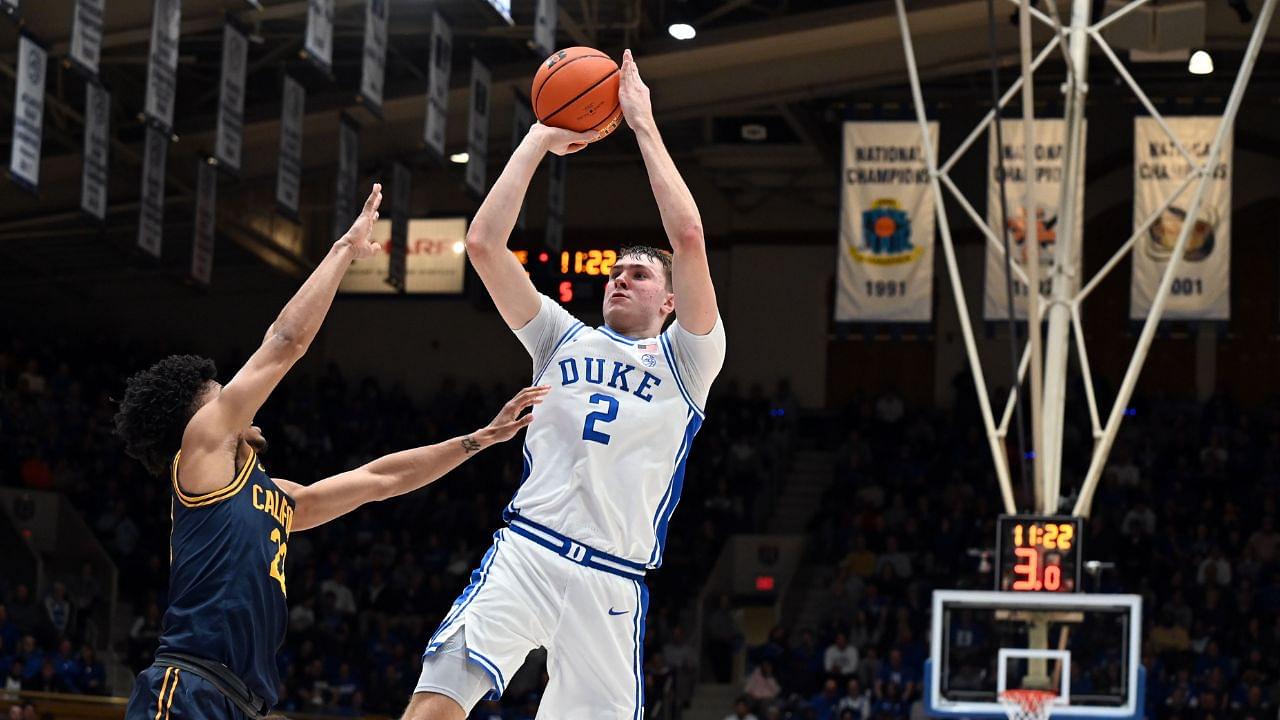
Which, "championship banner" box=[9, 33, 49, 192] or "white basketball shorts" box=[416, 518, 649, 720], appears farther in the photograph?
"championship banner" box=[9, 33, 49, 192]

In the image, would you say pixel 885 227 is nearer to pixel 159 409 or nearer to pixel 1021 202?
pixel 1021 202

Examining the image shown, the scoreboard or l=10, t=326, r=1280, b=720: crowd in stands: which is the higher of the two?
the scoreboard

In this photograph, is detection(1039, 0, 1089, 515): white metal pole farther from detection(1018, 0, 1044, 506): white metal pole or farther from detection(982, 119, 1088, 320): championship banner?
detection(982, 119, 1088, 320): championship banner

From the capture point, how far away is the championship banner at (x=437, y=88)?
66.7 feet

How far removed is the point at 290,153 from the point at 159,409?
52.2ft

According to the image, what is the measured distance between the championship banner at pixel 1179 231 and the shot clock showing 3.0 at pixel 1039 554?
755cm

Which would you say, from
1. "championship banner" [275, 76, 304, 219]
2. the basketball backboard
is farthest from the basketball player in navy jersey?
"championship banner" [275, 76, 304, 219]

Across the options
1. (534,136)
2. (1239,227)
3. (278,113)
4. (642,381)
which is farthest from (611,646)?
(1239,227)

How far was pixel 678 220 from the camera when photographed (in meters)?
→ 6.12

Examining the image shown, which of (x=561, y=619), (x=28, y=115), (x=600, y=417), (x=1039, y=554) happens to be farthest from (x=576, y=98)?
(x=28, y=115)

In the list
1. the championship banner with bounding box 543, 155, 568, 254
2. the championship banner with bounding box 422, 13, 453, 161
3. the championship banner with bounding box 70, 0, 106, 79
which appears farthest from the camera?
the championship banner with bounding box 543, 155, 568, 254

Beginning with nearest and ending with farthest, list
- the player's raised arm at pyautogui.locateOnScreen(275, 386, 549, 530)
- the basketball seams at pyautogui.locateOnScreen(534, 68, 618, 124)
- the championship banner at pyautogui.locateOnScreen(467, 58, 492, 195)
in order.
Answer: the player's raised arm at pyautogui.locateOnScreen(275, 386, 549, 530) → the basketball seams at pyautogui.locateOnScreen(534, 68, 618, 124) → the championship banner at pyautogui.locateOnScreen(467, 58, 492, 195)

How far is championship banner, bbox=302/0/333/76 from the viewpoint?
18.0m

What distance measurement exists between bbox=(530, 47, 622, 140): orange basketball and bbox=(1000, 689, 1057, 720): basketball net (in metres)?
8.74
